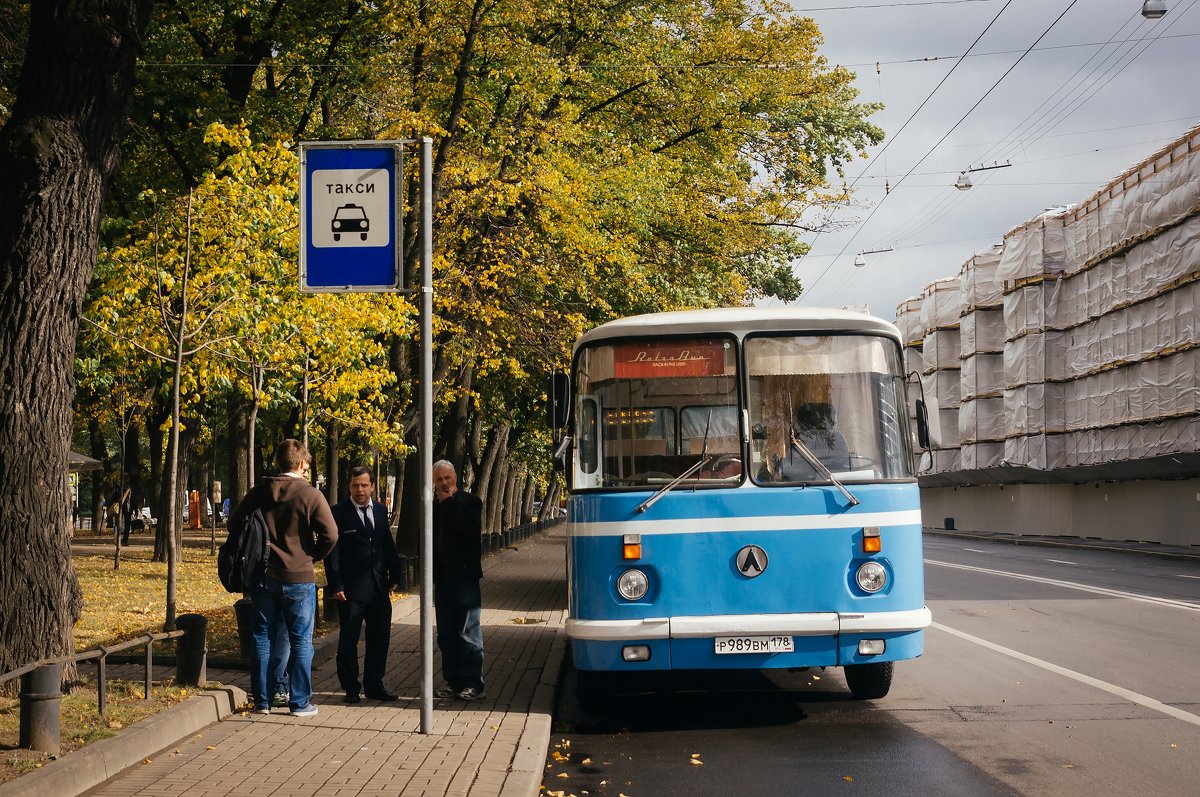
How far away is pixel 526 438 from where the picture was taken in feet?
149

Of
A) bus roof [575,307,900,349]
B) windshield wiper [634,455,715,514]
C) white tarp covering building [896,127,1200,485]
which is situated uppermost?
white tarp covering building [896,127,1200,485]

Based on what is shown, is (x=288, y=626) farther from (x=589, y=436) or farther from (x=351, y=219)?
(x=351, y=219)

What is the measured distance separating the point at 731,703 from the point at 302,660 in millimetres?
3331

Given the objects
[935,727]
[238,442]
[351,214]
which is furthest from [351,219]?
[238,442]

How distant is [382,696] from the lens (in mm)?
10062

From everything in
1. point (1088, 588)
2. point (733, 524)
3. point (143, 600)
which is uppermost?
point (733, 524)

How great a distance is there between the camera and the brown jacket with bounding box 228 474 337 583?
30.0 ft

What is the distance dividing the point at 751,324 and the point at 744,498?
1240mm

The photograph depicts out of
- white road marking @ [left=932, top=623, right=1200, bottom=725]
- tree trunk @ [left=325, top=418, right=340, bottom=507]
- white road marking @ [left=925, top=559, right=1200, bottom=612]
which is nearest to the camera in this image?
white road marking @ [left=932, top=623, right=1200, bottom=725]

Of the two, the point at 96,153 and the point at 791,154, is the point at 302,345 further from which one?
the point at 791,154

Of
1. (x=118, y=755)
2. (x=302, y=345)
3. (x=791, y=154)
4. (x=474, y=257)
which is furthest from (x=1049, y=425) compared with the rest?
(x=118, y=755)

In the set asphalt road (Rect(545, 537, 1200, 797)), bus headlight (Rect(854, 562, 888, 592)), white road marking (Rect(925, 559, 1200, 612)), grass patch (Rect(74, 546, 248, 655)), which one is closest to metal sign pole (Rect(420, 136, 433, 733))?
asphalt road (Rect(545, 537, 1200, 797))

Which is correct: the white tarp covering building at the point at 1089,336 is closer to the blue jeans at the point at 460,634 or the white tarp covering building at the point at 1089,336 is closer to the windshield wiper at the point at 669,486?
the blue jeans at the point at 460,634

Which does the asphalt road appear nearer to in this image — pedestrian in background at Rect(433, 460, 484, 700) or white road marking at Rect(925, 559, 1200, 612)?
pedestrian in background at Rect(433, 460, 484, 700)
